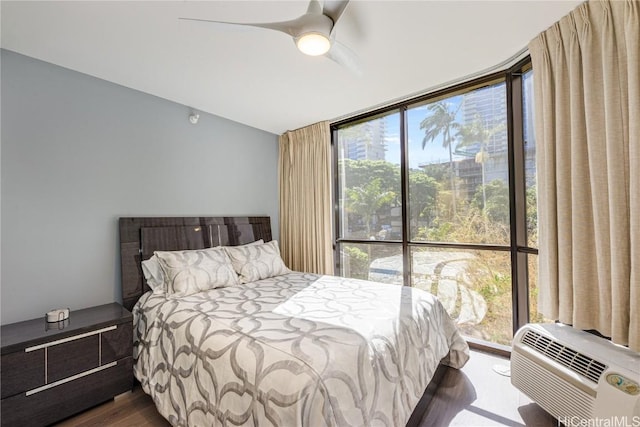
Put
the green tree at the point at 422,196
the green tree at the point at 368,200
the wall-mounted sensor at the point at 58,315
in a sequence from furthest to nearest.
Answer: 1. the green tree at the point at 368,200
2. the green tree at the point at 422,196
3. the wall-mounted sensor at the point at 58,315

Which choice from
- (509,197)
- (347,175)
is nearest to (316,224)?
(347,175)

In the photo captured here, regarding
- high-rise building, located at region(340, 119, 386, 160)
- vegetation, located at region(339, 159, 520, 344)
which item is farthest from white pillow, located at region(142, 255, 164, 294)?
high-rise building, located at region(340, 119, 386, 160)

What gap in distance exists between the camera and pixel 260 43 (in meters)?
1.99

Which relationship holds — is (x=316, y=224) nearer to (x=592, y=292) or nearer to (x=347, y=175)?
(x=347, y=175)

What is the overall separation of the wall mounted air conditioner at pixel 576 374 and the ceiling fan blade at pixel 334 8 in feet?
7.29

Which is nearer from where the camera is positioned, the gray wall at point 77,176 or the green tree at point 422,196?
the gray wall at point 77,176

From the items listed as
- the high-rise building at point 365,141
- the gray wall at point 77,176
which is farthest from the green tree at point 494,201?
the gray wall at point 77,176

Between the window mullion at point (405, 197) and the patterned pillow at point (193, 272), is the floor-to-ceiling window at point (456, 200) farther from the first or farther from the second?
A: the patterned pillow at point (193, 272)

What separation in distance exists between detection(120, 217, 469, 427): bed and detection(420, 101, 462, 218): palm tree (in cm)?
142

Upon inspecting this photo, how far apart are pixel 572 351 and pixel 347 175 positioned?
2.68 m

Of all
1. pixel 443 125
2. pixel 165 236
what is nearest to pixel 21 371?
pixel 165 236

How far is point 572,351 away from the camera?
159 cm

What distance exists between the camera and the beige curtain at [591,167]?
1.47 m

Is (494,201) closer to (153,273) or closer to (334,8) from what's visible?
(334,8)
